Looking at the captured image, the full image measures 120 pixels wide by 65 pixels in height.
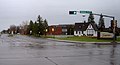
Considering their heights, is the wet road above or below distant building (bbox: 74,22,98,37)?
below

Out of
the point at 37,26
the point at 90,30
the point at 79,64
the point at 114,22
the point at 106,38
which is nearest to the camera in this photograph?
the point at 79,64

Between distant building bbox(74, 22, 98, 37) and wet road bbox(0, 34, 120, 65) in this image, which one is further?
distant building bbox(74, 22, 98, 37)

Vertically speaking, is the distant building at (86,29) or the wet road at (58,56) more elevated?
the distant building at (86,29)

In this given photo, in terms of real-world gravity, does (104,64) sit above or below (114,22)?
below

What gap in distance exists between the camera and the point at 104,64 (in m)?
14.5

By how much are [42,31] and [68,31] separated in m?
45.2

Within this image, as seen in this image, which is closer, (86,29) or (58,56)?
(58,56)

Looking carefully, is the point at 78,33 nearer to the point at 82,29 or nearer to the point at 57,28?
the point at 82,29

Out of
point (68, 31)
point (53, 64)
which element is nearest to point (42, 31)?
point (68, 31)

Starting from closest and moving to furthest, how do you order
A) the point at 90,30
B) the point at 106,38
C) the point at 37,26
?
the point at 106,38 → the point at 37,26 → the point at 90,30

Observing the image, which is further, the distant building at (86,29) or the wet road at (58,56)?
the distant building at (86,29)

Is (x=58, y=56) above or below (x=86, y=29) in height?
below

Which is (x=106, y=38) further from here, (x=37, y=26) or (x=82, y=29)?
(x=82, y=29)

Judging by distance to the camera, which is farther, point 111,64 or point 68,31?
point 68,31
